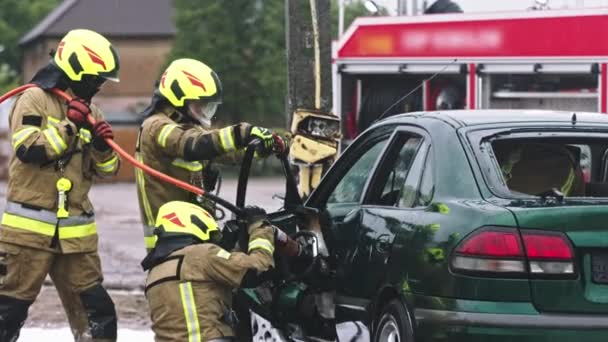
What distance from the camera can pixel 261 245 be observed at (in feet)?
20.2

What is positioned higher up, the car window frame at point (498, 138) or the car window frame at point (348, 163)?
the car window frame at point (498, 138)

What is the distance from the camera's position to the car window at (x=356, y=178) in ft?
20.8

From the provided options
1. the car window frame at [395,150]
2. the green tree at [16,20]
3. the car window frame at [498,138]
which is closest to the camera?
the car window frame at [498,138]

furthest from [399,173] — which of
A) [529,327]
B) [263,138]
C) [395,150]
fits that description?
[529,327]

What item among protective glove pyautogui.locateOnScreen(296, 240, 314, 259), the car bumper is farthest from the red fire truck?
the car bumper

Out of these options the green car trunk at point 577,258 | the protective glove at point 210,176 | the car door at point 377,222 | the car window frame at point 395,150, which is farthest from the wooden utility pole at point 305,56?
the green car trunk at point 577,258

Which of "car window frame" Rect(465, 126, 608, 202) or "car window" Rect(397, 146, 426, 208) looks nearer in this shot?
"car window frame" Rect(465, 126, 608, 202)

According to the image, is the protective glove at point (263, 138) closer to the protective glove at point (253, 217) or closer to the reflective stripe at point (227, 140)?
the reflective stripe at point (227, 140)

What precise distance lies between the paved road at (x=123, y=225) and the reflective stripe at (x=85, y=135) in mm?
4648

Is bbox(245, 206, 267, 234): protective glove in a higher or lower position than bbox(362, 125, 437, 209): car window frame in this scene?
lower

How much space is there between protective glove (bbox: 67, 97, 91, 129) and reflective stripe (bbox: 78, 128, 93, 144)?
7cm

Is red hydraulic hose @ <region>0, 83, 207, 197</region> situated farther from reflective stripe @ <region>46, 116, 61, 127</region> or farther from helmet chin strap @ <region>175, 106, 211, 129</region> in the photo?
helmet chin strap @ <region>175, 106, 211, 129</region>

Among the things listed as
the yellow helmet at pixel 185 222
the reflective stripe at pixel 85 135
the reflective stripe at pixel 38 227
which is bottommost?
the reflective stripe at pixel 38 227

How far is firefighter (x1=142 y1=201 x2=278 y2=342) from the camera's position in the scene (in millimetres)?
5988
